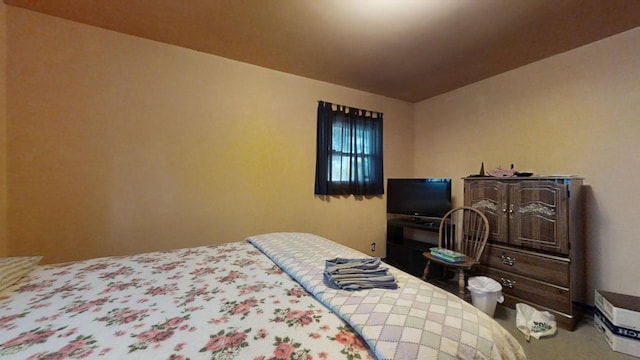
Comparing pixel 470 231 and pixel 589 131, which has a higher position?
pixel 589 131

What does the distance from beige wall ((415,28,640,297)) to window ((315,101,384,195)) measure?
1275mm

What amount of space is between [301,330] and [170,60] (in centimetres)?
261

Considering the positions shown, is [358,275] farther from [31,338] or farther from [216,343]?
[31,338]

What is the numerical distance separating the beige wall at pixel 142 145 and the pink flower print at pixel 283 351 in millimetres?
2027

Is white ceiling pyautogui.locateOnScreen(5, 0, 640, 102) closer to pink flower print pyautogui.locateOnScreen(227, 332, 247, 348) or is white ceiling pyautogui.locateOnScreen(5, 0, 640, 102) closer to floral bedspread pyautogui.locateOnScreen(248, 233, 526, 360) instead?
floral bedspread pyautogui.locateOnScreen(248, 233, 526, 360)

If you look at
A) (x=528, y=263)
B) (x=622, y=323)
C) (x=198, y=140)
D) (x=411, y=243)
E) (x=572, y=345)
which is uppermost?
(x=198, y=140)

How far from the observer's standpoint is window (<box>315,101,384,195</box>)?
3094mm

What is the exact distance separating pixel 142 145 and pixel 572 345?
12.4ft

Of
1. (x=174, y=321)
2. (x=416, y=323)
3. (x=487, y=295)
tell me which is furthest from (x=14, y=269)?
(x=487, y=295)

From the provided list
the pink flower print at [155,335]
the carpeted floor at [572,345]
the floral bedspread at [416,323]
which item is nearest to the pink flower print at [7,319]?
the pink flower print at [155,335]

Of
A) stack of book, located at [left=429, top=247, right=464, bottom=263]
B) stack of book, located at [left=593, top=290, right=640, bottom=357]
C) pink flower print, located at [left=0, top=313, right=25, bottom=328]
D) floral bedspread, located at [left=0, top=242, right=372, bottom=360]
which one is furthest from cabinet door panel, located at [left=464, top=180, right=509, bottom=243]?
pink flower print, located at [left=0, top=313, right=25, bottom=328]

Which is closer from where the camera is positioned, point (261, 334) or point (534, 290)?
point (261, 334)

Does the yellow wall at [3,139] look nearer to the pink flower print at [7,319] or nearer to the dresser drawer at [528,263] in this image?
the pink flower print at [7,319]

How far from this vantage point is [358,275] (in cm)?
110
